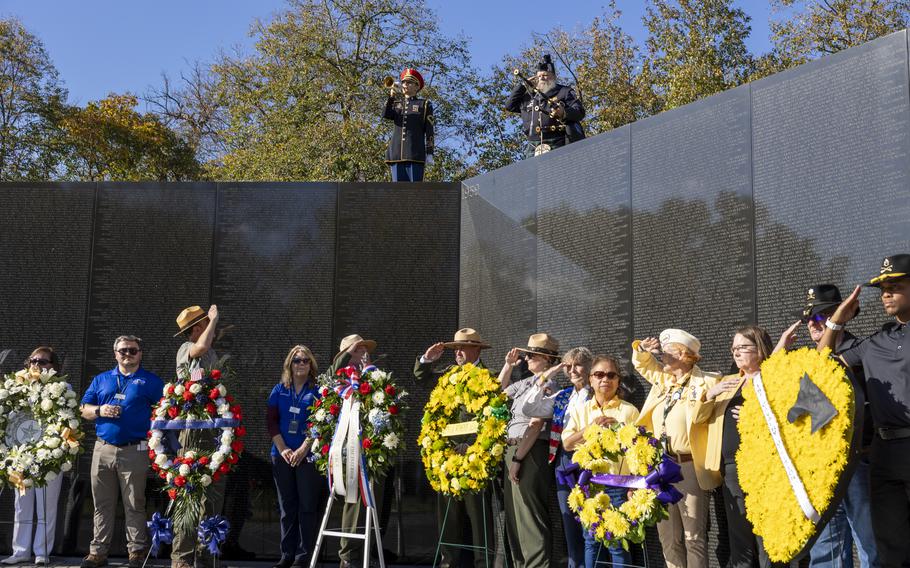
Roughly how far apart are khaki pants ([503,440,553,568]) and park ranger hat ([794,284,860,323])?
7.52ft

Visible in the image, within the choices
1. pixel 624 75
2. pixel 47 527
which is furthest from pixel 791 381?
pixel 624 75

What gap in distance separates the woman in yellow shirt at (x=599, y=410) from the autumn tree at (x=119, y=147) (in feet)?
83.8

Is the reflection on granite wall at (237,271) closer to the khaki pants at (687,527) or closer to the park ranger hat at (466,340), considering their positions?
the park ranger hat at (466,340)

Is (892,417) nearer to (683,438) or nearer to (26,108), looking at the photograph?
(683,438)

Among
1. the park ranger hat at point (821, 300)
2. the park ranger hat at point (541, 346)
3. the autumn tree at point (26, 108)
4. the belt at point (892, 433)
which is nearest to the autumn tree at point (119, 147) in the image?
the autumn tree at point (26, 108)

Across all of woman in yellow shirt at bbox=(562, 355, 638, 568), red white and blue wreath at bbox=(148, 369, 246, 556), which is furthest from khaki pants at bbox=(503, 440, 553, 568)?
red white and blue wreath at bbox=(148, 369, 246, 556)

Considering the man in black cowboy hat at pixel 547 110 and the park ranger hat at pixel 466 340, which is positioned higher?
the man in black cowboy hat at pixel 547 110

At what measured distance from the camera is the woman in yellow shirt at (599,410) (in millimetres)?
6586

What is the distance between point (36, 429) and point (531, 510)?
4744mm

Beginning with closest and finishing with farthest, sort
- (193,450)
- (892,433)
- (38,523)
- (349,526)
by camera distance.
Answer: (892,433), (193,450), (349,526), (38,523)

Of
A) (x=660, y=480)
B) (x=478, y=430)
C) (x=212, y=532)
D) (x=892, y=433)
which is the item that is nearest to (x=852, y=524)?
(x=892, y=433)

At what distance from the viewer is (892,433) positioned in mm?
5074

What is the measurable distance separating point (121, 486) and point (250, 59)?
20219mm

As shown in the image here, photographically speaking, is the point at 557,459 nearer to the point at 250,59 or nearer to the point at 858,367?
the point at 858,367
